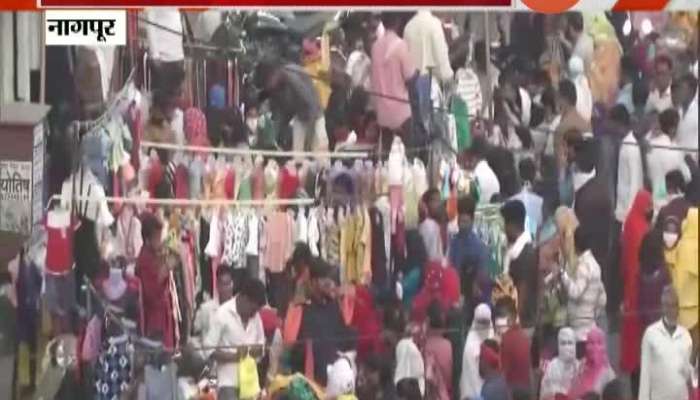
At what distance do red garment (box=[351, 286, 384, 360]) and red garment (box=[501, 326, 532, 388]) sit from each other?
0.86ft

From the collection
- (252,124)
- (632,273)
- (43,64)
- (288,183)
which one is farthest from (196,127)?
(632,273)

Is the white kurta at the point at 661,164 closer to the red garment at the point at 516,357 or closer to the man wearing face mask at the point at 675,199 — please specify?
the man wearing face mask at the point at 675,199

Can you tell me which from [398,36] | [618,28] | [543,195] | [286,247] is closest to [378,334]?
[286,247]

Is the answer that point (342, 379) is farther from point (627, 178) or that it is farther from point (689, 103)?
point (689, 103)

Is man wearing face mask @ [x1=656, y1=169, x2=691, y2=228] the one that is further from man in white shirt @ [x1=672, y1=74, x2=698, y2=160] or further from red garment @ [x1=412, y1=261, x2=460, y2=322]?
red garment @ [x1=412, y1=261, x2=460, y2=322]

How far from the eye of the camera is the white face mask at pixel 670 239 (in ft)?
8.84

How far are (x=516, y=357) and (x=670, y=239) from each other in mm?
411

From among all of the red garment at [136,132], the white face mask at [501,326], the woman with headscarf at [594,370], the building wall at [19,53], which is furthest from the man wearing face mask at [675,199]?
the building wall at [19,53]

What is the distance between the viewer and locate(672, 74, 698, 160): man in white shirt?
2707mm

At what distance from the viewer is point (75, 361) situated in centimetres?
262

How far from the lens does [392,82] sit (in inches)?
104

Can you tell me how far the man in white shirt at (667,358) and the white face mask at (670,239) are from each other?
91 mm

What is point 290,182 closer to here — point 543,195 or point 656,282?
point 543,195

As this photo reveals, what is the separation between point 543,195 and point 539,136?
0.13 m
